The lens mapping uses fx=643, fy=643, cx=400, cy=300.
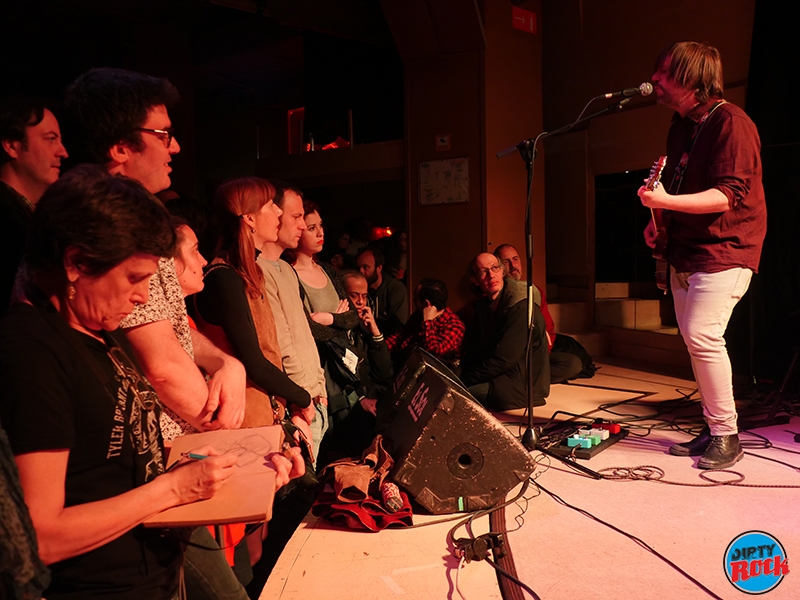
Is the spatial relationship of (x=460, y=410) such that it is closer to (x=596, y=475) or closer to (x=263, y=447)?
(x=596, y=475)

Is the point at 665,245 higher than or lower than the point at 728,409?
higher

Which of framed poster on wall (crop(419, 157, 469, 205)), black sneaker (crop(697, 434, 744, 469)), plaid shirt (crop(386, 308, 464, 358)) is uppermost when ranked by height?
framed poster on wall (crop(419, 157, 469, 205))

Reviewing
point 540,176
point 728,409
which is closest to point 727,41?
point 540,176

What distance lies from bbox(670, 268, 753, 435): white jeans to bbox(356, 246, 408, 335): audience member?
9.12 feet

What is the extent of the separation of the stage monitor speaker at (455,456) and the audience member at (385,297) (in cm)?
279

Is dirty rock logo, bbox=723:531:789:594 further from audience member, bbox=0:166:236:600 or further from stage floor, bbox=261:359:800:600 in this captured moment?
audience member, bbox=0:166:236:600

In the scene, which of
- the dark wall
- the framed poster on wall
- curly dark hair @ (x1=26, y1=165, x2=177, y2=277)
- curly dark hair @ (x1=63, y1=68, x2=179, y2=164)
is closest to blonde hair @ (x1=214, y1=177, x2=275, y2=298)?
curly dark hair @ (x1=63, y1=68, x2=179, y2=164)

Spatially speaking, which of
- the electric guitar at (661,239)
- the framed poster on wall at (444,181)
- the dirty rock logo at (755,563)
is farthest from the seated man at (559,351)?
the dirty rock logo at (755,563)

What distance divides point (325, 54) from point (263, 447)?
29.2 ft

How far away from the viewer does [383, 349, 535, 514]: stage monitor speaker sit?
2496 millimetres

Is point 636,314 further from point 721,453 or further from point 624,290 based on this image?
point 721,453

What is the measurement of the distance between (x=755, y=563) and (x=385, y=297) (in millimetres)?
3858

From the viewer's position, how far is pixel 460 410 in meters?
2.49

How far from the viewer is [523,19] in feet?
21.6
